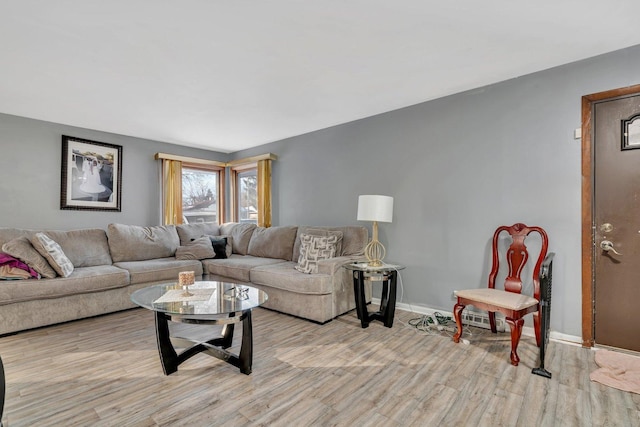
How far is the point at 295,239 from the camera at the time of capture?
423cm

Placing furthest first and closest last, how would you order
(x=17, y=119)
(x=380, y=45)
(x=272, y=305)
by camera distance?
(x=17, y=119), (x=272, y=305), (x=380, y=45)

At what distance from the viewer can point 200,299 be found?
89.7 inches

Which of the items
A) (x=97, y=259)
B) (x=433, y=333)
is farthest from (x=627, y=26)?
(x=97, y=259)

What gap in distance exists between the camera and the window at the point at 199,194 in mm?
5492

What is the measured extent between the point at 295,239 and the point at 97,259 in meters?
2.45

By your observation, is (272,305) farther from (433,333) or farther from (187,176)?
(187,176)

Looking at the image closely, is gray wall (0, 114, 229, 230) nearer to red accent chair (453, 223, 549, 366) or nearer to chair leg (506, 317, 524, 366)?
red accent chair (453, 223, 549, 366)

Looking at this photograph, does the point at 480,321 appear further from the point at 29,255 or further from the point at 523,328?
the point at 29,255

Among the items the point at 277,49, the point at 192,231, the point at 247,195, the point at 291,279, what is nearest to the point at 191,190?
the point at 247,195

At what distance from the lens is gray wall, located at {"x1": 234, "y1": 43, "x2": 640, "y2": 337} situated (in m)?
2.57

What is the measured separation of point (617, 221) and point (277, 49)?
2939mm

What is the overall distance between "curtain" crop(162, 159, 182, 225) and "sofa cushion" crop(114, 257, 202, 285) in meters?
1.07

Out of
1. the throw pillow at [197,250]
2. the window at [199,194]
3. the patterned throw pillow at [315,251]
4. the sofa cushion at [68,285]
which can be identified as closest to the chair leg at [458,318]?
the patterned throw pillow at [315,251]

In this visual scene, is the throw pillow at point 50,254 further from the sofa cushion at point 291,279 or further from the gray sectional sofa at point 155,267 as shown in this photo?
the sofa cushion at point 291,279
